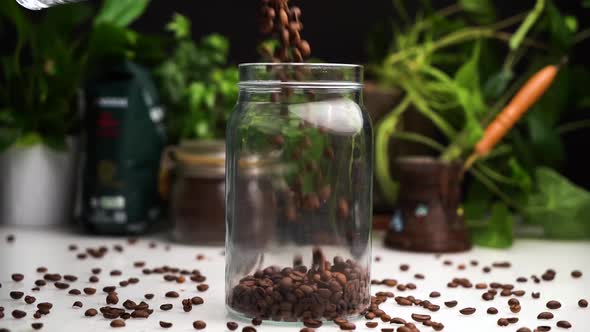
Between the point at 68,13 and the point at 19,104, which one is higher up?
the point at 68,13

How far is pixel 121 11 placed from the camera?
1.73 m

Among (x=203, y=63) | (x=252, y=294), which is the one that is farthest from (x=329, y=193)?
(x=203, y=63)

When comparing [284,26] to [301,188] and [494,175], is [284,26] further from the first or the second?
[494,175]

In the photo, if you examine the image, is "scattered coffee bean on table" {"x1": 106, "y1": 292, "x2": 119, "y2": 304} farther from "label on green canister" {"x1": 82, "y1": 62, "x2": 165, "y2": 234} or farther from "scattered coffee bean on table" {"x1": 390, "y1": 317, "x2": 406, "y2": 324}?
"label on green canister" {"x1": 82, "y1": 62, "x2": 165, "y2": 234}

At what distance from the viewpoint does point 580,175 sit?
206 cm

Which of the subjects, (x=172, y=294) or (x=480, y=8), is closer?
(x=172, y=294)

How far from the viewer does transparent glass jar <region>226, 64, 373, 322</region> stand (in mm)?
956

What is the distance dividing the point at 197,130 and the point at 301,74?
2.73 ft

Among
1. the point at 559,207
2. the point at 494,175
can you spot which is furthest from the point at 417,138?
the point at 559,207

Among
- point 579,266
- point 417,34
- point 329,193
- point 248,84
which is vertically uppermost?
point 417,34

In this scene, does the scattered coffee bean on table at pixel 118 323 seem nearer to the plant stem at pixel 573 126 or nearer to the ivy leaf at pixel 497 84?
the ivy leaf at pixel 497 84

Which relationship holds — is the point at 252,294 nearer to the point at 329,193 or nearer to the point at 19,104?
the point at 329,193

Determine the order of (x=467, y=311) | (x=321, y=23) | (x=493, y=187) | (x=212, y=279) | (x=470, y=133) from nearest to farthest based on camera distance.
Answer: (x=467, y=311)
(x=212, y=279)
(x=470, y=133)
(x=493, y=187)
(x=321, y=23)

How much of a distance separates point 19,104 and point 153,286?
0.70m
